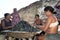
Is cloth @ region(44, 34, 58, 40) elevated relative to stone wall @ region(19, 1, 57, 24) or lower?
lower

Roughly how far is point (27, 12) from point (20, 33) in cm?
Answer: 255

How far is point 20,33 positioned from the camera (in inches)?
136

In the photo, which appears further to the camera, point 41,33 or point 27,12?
point 27,12

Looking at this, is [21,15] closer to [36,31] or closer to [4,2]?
[4,2]

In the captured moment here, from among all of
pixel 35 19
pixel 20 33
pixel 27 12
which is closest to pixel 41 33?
pixel 20 33

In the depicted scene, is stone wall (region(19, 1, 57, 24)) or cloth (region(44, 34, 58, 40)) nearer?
cloth (region(44, 34, 58, 40))

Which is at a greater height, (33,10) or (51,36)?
(33,10)

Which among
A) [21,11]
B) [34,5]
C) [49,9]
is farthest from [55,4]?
[49,9]

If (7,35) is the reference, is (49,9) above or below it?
above

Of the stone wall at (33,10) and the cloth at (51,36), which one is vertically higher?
the stone wall at (33,10)

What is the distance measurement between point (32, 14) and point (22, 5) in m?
0.38

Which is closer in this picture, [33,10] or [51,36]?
[51,36]

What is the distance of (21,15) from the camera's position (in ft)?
19.6

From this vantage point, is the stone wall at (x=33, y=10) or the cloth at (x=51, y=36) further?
the stone wall at (x=33, y=10)
